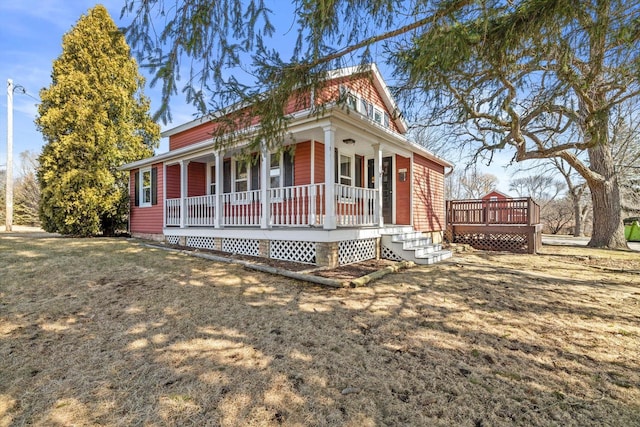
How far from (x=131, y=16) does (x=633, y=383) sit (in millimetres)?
6421

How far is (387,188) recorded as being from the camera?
10602 mm

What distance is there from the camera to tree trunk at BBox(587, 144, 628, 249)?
40.6 feet

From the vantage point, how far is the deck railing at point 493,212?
11023 millimetres

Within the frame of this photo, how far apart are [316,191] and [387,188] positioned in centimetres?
386

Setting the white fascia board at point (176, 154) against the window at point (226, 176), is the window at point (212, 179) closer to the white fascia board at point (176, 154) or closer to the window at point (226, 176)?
the window at point (226, 176)

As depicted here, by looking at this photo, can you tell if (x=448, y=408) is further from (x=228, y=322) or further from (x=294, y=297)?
(x=294, y=297)

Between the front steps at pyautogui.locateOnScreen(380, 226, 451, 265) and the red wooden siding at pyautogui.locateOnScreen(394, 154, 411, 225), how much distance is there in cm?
148

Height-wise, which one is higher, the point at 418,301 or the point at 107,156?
the point at 107,156

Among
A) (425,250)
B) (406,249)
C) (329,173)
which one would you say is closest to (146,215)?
(329,173)

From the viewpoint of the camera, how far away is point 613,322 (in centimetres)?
388

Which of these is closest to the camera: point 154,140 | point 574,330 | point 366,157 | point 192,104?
point 574,330

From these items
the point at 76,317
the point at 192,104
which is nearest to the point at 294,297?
the point at 76,317

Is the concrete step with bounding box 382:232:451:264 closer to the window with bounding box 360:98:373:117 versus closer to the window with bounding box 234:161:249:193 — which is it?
the window with bounding box 360:98:373:117

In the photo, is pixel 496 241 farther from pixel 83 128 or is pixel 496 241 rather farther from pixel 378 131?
pixel 83 128
